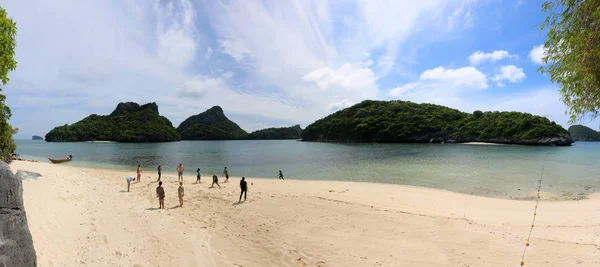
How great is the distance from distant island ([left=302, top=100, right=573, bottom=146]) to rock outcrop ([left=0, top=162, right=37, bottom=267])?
428ft

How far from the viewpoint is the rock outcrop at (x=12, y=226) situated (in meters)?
4.40

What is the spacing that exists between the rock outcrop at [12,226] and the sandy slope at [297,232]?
2.19 m

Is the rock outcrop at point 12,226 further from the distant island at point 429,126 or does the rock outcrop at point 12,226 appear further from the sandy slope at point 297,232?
the distant island at point 429,126

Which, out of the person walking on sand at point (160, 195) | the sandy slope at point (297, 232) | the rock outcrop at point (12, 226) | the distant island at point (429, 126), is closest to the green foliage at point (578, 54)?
the sandy slope at point (297, 232)

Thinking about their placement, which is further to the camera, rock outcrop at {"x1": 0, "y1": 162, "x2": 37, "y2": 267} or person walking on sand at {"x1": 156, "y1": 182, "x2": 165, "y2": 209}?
person walking on sand at {"x1": 156, "y1": 182, "x2": 165, "y2": 209}

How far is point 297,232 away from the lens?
10.3 m

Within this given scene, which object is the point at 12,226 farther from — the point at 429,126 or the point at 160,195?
the point at 429,126

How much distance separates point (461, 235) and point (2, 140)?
4214 cm

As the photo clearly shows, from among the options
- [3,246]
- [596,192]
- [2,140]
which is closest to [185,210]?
[3,246]

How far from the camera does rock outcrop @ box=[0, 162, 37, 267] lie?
173 inches

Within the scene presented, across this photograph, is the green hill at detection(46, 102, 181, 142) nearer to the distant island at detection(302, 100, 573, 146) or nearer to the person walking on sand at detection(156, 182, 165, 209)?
the distant island at detection(302, 100, 573, 146)

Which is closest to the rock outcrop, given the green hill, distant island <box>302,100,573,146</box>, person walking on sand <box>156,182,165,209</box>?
person walking on sand <box>156,182,165,209</box>

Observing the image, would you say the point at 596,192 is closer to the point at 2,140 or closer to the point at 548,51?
the point at 548,51

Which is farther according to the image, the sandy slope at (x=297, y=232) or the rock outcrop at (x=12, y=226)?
the sandy slope at (x=297, y=232)
